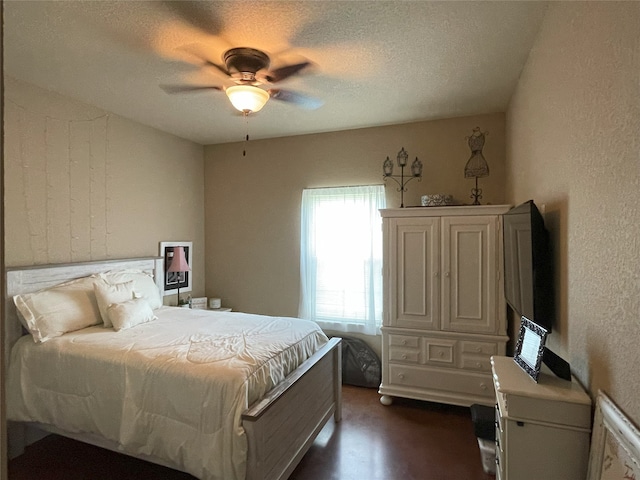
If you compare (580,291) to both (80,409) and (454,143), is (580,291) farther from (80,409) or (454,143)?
(80,409)

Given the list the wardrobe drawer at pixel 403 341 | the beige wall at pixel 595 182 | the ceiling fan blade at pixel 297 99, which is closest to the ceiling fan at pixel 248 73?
the ceiling fan blade at pixel 297 99

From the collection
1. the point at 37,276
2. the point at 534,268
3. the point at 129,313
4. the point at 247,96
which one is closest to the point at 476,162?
the point at 534,268

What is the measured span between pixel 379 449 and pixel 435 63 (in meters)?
2.79

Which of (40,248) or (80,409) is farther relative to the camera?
(40,248)

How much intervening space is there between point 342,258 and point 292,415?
6.54ft

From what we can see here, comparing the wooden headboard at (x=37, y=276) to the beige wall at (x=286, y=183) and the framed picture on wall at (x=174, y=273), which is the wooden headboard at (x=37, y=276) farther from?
the beige wall at (x=286, y=183)

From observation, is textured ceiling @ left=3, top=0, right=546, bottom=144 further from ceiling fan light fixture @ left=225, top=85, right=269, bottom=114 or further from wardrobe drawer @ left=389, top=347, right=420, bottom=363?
wardrobe drawer @ left=389, top=347, right=420, bottom=363

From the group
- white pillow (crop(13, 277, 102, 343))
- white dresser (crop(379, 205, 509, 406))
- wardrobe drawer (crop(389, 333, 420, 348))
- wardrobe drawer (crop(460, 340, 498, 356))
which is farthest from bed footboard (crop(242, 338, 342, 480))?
white pillow (crop(13, 277, 102, 343))

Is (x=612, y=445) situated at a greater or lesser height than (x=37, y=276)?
lesser

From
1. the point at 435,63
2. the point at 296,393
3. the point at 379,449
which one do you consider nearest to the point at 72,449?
the point at 296,393

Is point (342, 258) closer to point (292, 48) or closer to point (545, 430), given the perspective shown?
point (292, 48)

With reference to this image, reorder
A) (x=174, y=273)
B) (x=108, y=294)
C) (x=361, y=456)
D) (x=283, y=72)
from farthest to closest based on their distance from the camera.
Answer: (x=174, y=273) → (x=108, y=294) → (x=361, y=456) → (x=283, y=72)

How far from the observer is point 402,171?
374 centimetres

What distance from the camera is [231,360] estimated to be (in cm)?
207
